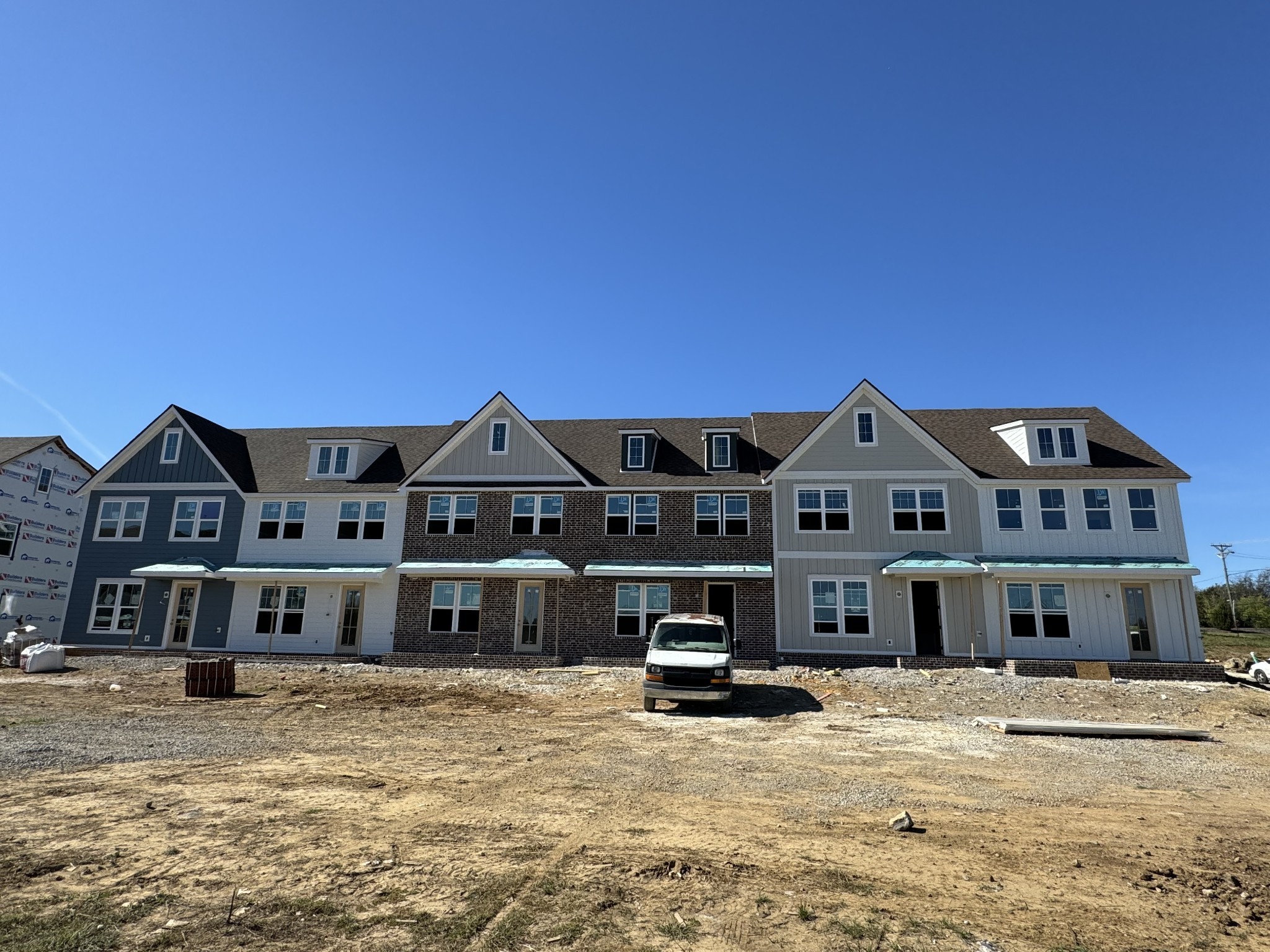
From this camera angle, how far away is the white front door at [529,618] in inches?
994

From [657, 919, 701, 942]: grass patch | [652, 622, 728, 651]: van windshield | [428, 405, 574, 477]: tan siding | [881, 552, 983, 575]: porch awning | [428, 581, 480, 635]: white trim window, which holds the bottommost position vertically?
[657, 919, 701, 942]: grass patch

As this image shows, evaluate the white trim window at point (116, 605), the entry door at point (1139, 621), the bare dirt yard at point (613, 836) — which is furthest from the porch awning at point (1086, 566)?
the white trim window at point (116, 605)

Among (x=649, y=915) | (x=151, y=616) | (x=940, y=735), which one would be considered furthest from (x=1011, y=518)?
(x=151, y=616)

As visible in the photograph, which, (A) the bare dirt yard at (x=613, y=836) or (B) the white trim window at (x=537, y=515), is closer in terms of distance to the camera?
(A) the bare dirt yard at (x=613, y=836)

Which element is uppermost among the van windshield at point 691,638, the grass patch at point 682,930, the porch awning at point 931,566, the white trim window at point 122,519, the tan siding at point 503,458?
the tan siding at point 503,458

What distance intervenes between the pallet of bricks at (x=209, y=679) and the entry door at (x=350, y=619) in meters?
8.76

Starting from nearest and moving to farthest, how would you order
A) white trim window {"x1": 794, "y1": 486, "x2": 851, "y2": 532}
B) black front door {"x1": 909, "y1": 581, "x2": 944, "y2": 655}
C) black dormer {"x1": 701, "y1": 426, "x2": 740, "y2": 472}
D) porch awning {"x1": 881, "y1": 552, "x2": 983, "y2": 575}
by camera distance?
porch awning {"x1": 881, "y1": 552, "x2": 983, "y2": 575} < black front door {"x1": 909, "y1": 581, "x2": 944, "y2": 655} < white trim window {"x1": 794, "y1": 486, "x2": 851, "y2": 532} < black dormer {"x1": 701, "y1": 426, "x2": 740, "y2": 472}

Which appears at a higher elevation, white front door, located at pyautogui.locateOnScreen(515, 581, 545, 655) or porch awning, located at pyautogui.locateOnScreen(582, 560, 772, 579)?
porch awning, located at pyautogui.locateOnScreen(582, 560, 772, 579)

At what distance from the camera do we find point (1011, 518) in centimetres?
2452

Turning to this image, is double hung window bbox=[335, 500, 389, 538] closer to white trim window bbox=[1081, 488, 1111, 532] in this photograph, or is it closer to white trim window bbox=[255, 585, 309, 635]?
white trim window bbox=[255, 585, 309, 635]

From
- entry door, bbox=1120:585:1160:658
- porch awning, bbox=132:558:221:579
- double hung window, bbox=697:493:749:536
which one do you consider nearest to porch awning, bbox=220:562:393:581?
porch awning, bbox=132:558:221:579

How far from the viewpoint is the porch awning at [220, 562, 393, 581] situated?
2556 cm

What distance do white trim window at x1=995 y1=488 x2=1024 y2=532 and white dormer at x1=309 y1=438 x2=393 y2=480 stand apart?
954 inches

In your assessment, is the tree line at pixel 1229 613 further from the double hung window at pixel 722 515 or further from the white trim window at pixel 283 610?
the white trim window at pixel 283 610
